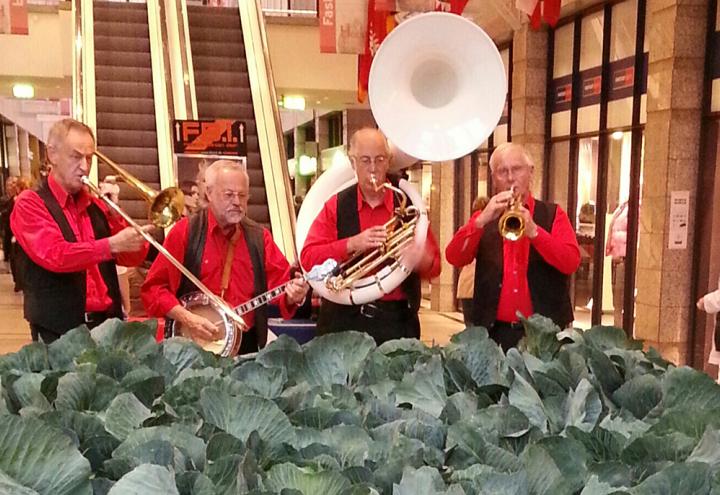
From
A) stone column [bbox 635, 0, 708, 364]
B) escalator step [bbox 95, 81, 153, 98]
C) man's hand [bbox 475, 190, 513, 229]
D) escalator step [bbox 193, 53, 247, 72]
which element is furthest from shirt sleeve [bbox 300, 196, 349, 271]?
escalator step [bbox 193, 53, 247, 72]

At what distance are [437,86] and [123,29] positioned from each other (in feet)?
21.1

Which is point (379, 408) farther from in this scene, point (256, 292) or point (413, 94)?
point (413, 94)

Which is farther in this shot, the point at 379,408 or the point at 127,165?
the point at 127,165

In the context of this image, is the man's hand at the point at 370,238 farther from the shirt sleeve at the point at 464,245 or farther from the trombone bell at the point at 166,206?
the trombone bell at the point at 166,206

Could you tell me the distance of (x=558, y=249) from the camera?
298cm

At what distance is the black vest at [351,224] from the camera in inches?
124

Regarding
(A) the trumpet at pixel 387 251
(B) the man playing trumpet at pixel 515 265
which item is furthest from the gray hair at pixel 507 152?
(A) the trumpet at pixel 387 251

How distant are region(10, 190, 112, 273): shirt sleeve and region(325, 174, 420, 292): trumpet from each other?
36.0 inches

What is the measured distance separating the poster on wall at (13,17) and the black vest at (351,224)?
595 cm

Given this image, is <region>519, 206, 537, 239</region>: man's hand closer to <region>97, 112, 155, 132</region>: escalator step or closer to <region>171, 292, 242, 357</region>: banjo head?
<region>171, 292, 242, 357</region>: banjo head

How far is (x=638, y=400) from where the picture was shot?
1.27m

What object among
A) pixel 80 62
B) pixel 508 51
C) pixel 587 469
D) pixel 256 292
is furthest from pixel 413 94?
pixel 80 62

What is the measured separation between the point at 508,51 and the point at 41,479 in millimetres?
8026

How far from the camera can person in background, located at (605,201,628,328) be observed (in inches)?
238
